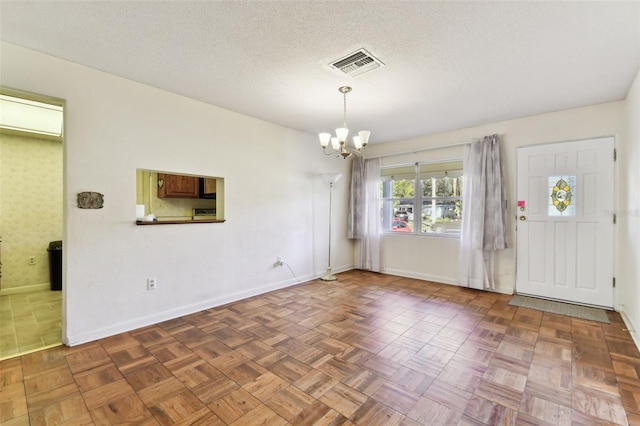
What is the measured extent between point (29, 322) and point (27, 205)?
6.61 ft

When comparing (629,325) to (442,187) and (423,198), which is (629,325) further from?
(423,198)

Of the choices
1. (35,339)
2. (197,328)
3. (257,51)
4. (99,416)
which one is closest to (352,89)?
(257,51)

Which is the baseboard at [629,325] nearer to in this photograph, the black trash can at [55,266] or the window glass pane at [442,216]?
the window glass pane at [442,216]

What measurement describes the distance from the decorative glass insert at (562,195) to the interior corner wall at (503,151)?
408mm

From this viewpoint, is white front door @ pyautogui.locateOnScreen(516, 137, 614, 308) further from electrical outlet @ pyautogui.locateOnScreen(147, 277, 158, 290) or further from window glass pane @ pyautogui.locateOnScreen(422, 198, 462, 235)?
electrical outlet @ pyautogui.locateOnScreen(147, 277, 158, 290)

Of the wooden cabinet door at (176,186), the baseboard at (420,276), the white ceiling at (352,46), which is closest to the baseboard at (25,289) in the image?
the wooden cabinet door at (176,186)

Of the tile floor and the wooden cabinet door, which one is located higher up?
the wooden cabinet door

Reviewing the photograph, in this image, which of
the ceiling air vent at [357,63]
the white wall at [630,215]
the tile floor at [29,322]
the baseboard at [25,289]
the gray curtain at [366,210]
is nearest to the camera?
the ceiling air vent at [357,63]

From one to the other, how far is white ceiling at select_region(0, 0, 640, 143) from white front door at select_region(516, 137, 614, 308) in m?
0.71

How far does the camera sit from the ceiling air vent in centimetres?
230

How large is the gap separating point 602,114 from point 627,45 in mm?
1570

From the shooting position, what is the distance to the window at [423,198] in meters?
4.56

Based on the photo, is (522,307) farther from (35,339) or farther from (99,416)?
(35,339)

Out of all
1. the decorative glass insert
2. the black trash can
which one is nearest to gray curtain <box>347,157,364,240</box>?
the decorative glass insert
